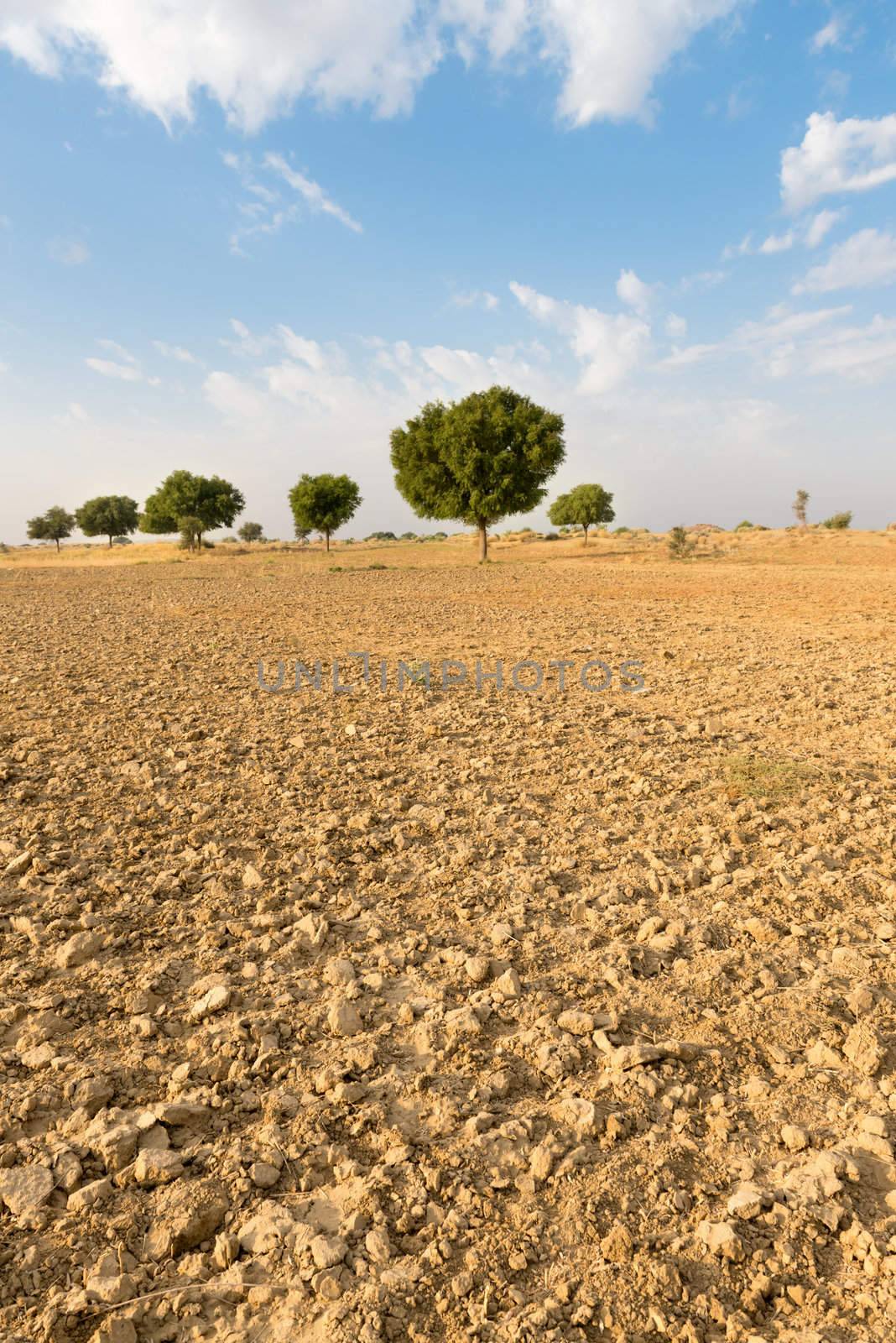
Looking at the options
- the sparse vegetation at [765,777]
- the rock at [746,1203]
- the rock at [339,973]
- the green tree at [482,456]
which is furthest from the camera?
the green tree at [482,456]

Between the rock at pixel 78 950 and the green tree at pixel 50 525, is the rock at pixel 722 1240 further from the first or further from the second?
the green tree at pixel 50 525

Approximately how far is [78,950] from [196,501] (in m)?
61.3

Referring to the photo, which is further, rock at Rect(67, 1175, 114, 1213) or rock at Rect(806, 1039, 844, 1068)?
rock at Rect(806, 1039, 844, 1068)

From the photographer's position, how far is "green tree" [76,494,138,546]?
239 ft

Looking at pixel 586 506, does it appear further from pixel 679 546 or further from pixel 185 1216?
pixel 185 1216

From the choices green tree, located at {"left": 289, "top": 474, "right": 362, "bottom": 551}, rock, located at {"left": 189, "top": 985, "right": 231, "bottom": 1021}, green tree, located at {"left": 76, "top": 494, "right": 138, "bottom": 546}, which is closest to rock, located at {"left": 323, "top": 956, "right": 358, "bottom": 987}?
rock, located at {"left": 189, "top": 985, "right": 231, "bottom": 1021}

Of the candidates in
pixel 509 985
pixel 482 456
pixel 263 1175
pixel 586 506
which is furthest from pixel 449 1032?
pixel 586 506

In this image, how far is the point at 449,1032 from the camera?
8.70 feet

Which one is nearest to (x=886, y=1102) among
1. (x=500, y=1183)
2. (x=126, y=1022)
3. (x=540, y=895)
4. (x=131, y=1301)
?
(x=500, y=1183)

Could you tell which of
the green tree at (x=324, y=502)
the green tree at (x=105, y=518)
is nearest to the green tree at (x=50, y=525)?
the green tree at (x=105, y=518)

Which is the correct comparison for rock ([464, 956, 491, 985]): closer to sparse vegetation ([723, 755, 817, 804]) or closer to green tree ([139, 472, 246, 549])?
sparse vegetation ([723, 755, 817, 804])

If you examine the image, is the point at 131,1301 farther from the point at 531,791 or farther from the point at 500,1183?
the point at 531,791

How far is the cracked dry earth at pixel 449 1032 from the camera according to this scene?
1.79 meters

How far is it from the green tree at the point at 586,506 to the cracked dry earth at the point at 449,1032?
5485 centimetres
